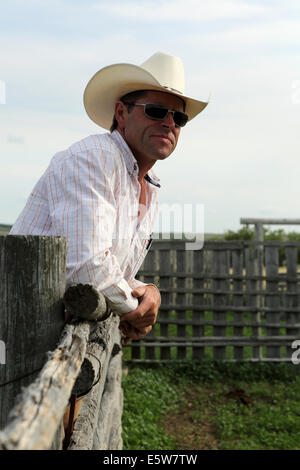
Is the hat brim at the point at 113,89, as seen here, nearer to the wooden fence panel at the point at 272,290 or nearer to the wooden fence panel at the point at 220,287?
the wooden fence panel at the point at 220,287

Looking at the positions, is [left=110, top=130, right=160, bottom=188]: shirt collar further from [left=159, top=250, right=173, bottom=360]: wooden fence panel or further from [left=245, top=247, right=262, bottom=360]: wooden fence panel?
[left=245, top=247, right=262, bottom=360]: wooden fence panel

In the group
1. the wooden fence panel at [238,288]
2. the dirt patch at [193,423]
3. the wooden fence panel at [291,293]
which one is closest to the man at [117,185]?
the dirt patch at [193,423]

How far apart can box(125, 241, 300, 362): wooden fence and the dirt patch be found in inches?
43.7

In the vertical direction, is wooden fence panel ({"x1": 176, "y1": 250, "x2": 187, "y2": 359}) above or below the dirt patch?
above

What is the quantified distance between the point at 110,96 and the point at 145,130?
0.44 metres

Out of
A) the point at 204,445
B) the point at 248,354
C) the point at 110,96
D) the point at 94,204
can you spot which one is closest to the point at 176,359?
the point at 248,354

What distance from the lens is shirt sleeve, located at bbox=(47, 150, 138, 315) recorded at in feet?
6.34

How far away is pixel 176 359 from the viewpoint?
25.0 feet

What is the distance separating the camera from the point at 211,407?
243 inches

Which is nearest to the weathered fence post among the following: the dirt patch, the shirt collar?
the shirt collar

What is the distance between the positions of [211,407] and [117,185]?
4.58 m

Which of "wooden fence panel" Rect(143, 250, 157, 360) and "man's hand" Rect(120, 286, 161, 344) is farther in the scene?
"wooden fence panel" Rect(143, 250, 157, 360)

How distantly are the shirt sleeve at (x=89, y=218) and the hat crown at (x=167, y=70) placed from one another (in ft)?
2.63

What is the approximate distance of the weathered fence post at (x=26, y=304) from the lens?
160cm
